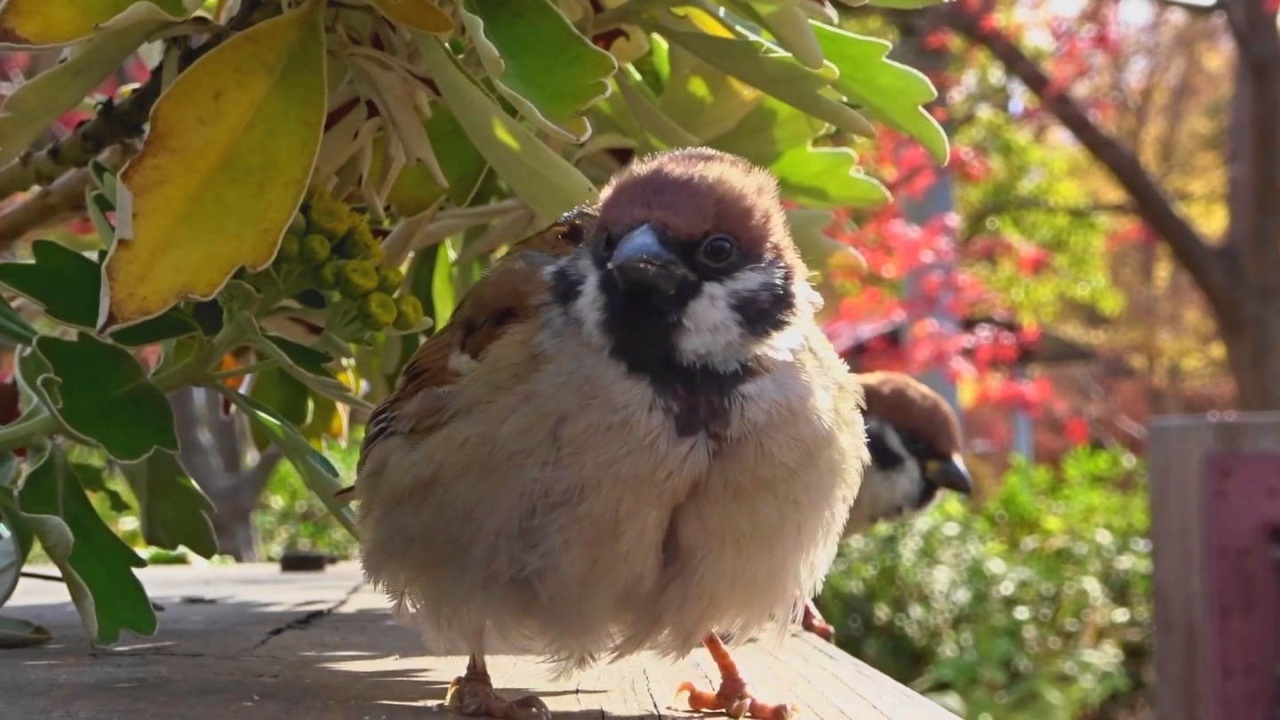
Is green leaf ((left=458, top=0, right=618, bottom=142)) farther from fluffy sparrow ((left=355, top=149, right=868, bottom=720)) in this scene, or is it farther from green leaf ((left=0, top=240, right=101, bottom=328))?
green leaf ((left=0, top=240, right=101, bottom=328))

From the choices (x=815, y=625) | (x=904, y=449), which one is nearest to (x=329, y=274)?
(x=815, y=625)

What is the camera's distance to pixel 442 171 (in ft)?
4.56

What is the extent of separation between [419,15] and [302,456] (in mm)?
470

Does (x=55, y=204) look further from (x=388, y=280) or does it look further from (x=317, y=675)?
(x=317, y=675)

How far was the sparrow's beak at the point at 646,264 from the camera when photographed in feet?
3.94

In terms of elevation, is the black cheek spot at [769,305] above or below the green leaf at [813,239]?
below

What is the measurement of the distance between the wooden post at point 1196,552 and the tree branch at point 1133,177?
10.4 ft

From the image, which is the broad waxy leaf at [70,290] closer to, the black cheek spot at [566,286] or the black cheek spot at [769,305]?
the black cheek spot at [566,286]

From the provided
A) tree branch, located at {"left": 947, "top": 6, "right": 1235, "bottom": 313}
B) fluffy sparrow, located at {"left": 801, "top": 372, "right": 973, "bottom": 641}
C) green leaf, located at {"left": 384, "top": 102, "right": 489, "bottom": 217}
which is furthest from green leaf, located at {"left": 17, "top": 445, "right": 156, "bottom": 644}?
tree branch, located at {"left": 947, "top": 6, "right": 1235, "bottom": 313}

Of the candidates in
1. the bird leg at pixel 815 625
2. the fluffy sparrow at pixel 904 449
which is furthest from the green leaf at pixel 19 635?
the fluffy sparrow at pixel 904 449

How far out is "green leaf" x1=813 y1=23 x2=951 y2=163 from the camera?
1378 mm

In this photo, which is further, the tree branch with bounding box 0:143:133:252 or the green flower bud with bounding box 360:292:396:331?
the tree branch with bounding box 0:143:133:252

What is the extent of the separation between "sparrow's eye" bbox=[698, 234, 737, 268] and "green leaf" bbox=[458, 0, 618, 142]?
152 millimetres

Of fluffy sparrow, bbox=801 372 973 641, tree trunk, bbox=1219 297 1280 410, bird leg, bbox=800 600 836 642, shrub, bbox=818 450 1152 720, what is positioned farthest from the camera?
tree trunk, bbox=1219 297 1280 410
